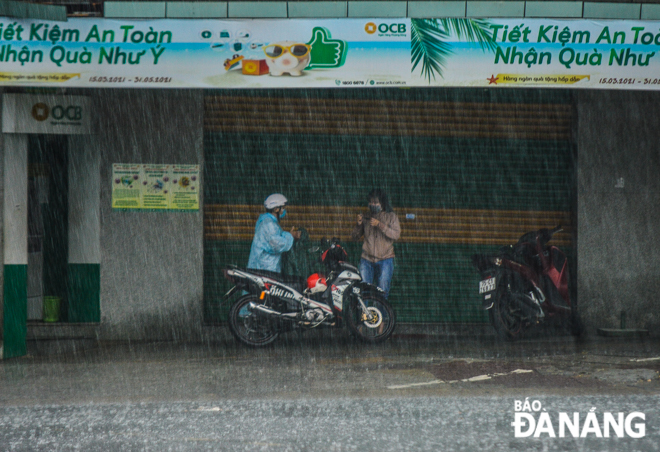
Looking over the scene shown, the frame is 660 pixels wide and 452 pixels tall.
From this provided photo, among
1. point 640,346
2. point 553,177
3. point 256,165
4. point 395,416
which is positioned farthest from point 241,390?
point 553,177

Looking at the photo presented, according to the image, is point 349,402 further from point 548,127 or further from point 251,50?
point 548,127

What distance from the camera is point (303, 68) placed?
28.4ft

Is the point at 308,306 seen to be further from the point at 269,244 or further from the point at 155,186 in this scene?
the point at 155,186

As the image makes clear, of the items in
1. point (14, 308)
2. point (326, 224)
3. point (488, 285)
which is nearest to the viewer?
point (14, 308)

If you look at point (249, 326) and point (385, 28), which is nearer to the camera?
point (385, 28)

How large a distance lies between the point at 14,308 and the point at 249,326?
2962 mm

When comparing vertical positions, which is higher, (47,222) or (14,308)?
(47,222)

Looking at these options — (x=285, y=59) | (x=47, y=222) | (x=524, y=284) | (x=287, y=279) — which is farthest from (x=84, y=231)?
(x=524, y=284)

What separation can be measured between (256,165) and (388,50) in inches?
127

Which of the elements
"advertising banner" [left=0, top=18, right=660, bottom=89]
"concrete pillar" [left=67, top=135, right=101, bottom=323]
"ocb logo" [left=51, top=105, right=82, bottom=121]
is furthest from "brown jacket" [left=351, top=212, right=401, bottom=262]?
"ocb logo" [left=51, top=105, right=82, bottom=121]

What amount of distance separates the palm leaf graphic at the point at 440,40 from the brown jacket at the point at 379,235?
258 cm

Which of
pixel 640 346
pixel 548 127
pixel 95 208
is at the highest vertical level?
pixel 548 127

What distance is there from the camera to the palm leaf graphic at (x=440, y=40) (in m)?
8.60

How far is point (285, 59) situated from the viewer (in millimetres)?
8656
